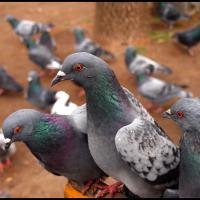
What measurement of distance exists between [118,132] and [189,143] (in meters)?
0.50

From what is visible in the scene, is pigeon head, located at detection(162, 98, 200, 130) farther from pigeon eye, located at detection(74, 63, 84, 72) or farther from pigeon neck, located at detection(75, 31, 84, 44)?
pigeon neck, located at detection(75, 31, 84, 44)

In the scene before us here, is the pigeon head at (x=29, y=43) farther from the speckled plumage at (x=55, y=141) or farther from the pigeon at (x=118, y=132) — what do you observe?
the pigeon at (x=118, y=132)

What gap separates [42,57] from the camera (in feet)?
30.1

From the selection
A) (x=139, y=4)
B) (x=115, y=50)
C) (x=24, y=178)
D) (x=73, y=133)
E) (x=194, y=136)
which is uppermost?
(x=194, y=136)

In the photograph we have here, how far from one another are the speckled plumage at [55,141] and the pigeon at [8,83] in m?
5.08

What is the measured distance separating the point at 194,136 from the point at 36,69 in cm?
691

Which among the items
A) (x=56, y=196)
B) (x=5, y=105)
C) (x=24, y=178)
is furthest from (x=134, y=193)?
(x=5, y=105)

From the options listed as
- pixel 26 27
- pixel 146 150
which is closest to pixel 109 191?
pixel 146 150

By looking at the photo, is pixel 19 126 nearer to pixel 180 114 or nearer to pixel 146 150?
pixel 146 150

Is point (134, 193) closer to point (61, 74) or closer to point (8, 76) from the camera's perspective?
point (61, 74)

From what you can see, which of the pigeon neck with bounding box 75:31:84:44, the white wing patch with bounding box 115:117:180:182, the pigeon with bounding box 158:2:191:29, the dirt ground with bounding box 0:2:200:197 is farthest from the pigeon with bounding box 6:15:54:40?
the white wing patch with bounding box 115:117:180:182

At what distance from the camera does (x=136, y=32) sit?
32.6 ft

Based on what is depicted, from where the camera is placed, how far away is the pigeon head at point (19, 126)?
127 inches

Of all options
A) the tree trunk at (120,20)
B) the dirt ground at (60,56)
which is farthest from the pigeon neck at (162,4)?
the tree trunk at (120,20)
